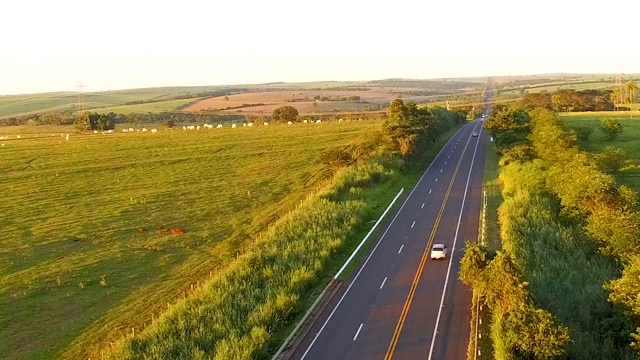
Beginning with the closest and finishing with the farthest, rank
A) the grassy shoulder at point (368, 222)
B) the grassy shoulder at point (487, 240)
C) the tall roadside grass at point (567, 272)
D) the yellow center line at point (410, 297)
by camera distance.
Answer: the tall roadside grass at point (567, 272), the grassy shoulder at point (487, 240), the yellow center line at point (410, 297), the grassy shoulder at point (368, 222)

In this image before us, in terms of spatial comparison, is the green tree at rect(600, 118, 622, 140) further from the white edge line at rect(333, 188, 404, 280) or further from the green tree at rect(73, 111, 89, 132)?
the green tree at rect(73, 111, 89, 132)

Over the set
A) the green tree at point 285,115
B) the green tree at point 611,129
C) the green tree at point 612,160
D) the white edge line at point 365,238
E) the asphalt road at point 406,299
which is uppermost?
the green tree at point 285,115

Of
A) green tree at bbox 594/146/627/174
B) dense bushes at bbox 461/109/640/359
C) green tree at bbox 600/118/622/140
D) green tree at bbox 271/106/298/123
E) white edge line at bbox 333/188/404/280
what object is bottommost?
white edge line at bbox 333/188/404/280

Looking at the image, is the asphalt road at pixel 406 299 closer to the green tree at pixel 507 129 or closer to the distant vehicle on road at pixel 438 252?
the distant vehicle on road at pixel 438 252

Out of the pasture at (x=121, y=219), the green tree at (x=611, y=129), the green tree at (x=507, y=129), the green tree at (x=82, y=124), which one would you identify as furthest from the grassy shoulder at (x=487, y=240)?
the green tree at (x=82, y=124)

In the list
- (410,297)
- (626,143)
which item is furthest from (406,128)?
(410,297)

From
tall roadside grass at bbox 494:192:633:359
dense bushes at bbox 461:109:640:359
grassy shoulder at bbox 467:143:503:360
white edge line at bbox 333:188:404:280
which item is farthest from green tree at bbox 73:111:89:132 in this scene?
tall roadside grass at bbox 494:192:633:359
